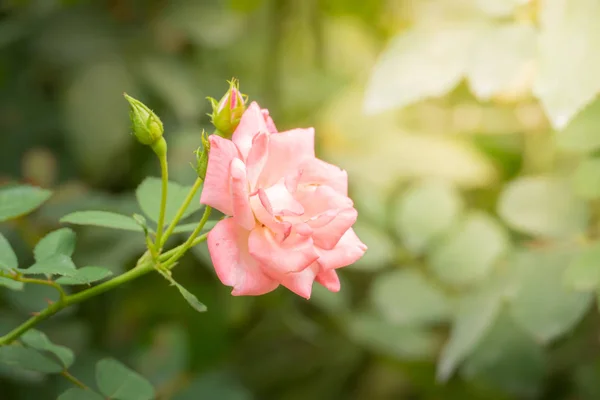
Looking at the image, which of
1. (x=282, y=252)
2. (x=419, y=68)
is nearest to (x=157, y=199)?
(x=282, y=252)

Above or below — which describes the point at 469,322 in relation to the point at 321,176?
below

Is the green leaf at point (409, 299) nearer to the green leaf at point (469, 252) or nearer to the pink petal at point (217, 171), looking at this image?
the green leaf at point (469, 252)

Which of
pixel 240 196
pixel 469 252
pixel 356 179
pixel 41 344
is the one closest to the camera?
pixel 240 196

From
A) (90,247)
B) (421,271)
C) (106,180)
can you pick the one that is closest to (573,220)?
(421,271)

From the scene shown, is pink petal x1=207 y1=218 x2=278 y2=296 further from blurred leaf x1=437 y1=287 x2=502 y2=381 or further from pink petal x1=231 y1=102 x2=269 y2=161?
blurred leaf x1=437 y1=287 x2=502 y2=381

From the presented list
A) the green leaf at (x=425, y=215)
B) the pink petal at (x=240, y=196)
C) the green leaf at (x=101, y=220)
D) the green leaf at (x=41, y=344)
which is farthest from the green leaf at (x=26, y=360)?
the green leaf at (x=425, y=215)

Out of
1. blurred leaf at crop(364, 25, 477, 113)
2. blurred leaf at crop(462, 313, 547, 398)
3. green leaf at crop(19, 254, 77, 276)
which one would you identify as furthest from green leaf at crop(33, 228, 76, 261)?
blurred leaf at crop(462, 313, 547, 398)

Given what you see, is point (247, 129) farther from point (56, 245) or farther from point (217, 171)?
point (56, 245)
